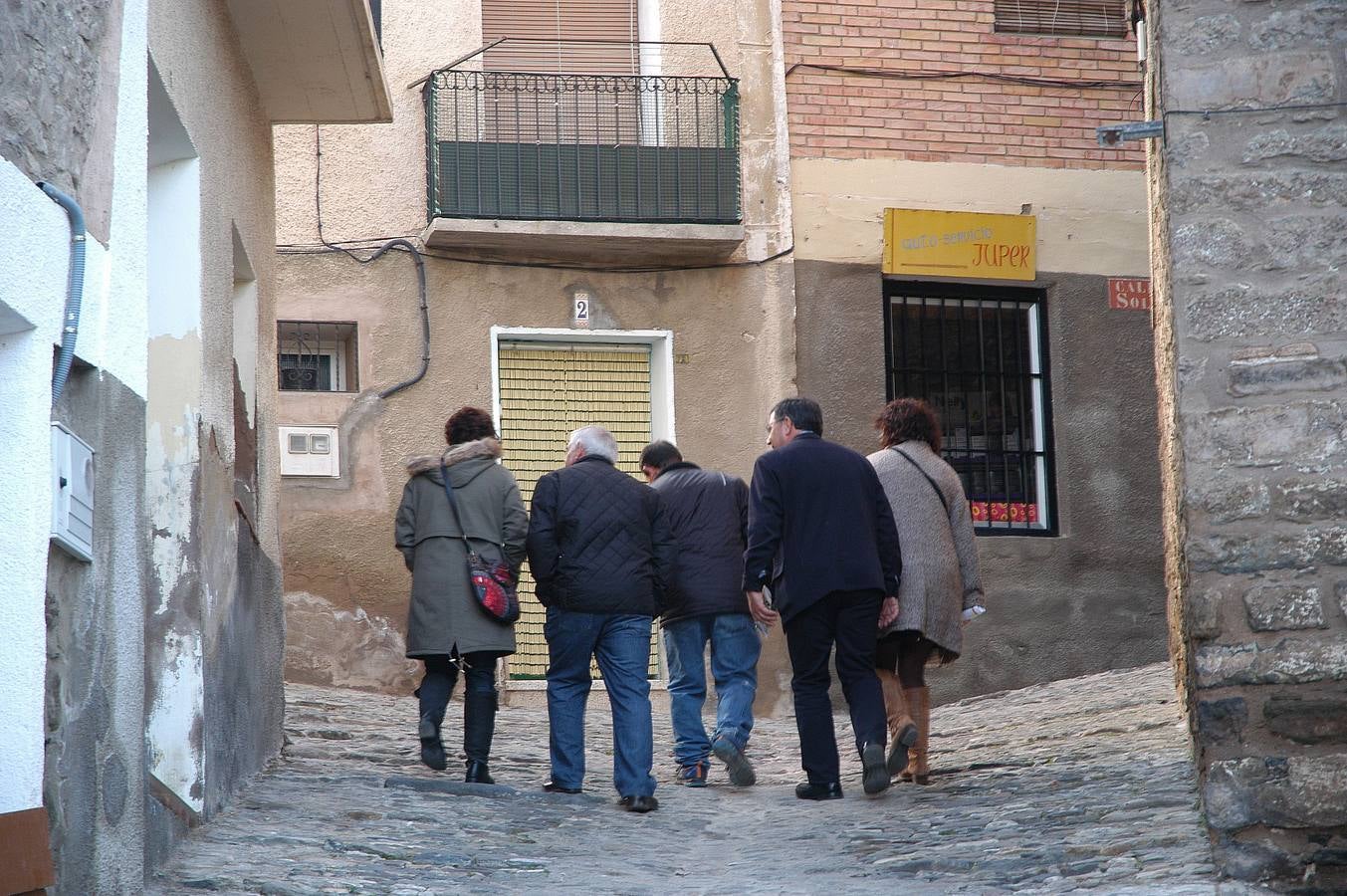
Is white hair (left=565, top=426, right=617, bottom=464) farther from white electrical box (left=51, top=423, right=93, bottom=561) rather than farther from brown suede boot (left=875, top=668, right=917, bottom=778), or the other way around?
white electrical box (left=51, top=423, right=93, bottom=561)

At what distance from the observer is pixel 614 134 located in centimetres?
1396

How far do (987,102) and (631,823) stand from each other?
8290 millimetres

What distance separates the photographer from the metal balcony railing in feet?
44.2

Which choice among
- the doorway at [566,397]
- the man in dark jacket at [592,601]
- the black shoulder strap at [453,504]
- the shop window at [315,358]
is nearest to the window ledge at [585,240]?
the doorway at [566,397]

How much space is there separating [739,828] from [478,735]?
1267mm

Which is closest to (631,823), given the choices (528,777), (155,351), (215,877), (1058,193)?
(528,777)

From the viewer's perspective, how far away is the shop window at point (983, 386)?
46.3 ft

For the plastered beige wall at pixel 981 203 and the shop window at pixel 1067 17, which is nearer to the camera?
the plastered beige wall at pixel 981 203

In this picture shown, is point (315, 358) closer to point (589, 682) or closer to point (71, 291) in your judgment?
point (589, 682)

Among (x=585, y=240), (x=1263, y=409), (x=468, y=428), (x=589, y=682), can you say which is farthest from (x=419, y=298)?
(x=1263, y=409)

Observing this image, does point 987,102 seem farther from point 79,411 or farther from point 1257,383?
point 79,411

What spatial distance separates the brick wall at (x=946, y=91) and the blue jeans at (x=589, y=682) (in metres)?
6.63

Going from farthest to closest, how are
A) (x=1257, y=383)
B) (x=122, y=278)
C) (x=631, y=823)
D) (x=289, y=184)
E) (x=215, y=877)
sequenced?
1. (x=289, y=184)
2. (x=631, y=823)
3. (x=1257, y=383)
4. (x=215, y=877)
5. (x=122, y=278)

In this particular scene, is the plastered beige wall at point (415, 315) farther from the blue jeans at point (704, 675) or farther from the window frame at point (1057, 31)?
the blue jeans at point (704, 675)
